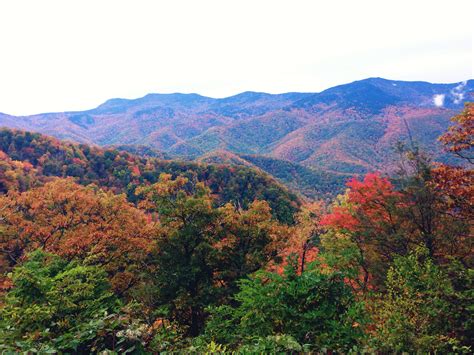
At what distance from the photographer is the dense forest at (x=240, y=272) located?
266 inches

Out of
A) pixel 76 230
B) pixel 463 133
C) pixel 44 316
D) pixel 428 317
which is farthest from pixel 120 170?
pixel 428 317

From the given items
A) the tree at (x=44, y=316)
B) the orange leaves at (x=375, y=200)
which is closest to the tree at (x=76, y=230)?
the tree at (x=44, y=316)

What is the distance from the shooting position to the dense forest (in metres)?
6.75

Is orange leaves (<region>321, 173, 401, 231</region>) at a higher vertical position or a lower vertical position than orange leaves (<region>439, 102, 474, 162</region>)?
lower

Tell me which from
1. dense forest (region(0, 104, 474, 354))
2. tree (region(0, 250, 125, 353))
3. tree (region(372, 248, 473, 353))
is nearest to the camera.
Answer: tree (region(0, 250, 125, 353))

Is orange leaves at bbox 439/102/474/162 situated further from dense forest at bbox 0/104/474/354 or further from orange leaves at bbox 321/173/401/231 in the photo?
orange leaves at bbox 321/173/401/231

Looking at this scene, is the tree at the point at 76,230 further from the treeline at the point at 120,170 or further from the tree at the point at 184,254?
the treeline at the point at 120,170

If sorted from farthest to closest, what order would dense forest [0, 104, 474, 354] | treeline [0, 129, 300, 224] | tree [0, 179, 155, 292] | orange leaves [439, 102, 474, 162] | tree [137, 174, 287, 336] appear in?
treeline [0, 129, 300, 224] < tree [0, 179, 155, 292] < tree [137, 174, 287, 336] < orange leaves [439, 102, 474, 162] < dense forest [0, 104, 474, 354]

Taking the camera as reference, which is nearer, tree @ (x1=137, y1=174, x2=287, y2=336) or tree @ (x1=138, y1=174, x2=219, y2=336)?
tree @ (x1=138, y1=174, x2=219, y2=336)

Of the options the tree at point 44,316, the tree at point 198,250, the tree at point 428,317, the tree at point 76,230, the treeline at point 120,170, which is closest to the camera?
the tree at point 44,316

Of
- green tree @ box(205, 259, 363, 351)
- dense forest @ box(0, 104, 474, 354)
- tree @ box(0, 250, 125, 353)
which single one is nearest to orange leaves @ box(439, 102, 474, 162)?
dense forest @ box(0, 104, 474, 354)

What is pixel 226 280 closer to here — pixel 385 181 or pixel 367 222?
pixel 367 222

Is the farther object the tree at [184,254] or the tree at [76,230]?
the tree at [76,230]

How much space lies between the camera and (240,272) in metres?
16.0
